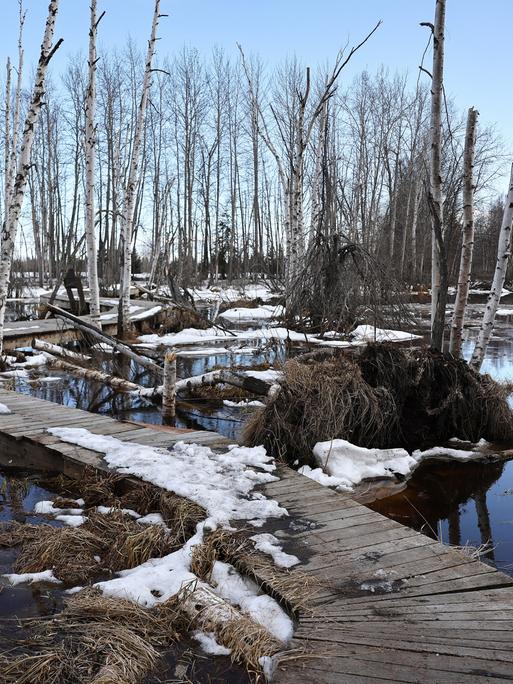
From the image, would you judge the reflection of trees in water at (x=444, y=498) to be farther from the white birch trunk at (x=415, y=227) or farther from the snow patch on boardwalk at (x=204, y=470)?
the white birch trunk at (x=415, y=227)

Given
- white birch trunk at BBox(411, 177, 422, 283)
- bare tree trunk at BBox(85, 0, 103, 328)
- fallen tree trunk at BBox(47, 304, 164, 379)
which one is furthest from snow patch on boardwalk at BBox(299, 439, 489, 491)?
white birch trunk at BBox(411, 177, 422, 283)

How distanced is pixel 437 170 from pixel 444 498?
194 inches

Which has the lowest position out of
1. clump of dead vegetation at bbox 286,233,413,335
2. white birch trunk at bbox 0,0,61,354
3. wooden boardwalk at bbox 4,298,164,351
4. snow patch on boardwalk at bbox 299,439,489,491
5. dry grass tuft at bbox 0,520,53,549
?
snow patch on boardwalk at bbox 299,439,489,491

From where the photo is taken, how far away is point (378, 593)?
2.94 metres

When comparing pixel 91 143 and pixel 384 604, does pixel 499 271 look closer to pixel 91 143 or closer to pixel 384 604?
pixel 384 604

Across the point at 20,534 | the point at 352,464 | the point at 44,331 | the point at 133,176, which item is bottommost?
the point at 352,464

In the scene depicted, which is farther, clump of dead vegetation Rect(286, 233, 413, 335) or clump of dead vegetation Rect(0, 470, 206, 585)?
clump of dead vegetation Rect(286, 233, 413, 335)

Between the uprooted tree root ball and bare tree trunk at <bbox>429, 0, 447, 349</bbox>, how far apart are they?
1.00m

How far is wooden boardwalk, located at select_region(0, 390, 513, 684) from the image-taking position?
2350mm

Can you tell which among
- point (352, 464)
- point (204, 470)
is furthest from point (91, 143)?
point (204, 470)

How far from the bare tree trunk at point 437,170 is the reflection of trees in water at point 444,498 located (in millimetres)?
2201

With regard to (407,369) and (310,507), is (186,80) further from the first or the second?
(310,507)

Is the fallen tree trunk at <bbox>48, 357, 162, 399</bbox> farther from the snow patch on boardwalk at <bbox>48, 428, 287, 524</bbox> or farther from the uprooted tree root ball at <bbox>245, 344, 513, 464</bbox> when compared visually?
the snow patch on boardwalk at <bbox>48, 428, 287, 524</bbox>

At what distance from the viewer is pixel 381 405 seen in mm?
7117
